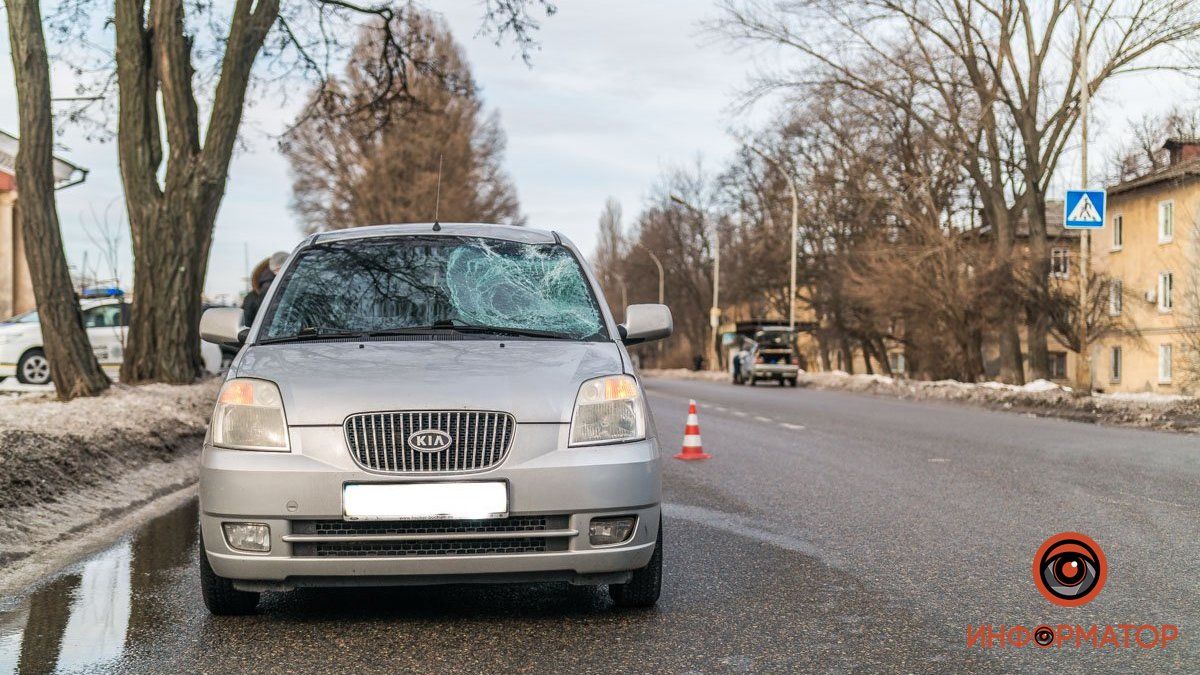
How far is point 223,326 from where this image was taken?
6.04 m

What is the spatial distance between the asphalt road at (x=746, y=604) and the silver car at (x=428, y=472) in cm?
27

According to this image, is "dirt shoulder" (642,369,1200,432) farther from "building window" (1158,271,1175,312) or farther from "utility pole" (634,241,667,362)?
"utility pole" (634,241,667,362)

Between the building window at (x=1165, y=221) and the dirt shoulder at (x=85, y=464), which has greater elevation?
the building window at (x=1165, y=221)

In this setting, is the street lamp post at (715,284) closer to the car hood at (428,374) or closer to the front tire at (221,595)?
the car hood at (428,374)

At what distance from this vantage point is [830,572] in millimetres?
6094

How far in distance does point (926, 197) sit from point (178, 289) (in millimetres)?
24506

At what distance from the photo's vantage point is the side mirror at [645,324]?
20.0 feet

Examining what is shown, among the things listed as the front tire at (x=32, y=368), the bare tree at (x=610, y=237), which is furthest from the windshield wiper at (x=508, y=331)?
the bare tree at (x=610, y=237)

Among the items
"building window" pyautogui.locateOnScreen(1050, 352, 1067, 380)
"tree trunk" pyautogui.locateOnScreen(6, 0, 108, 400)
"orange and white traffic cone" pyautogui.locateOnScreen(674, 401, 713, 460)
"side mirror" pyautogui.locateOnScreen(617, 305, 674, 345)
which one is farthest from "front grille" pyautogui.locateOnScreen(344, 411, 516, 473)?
"building window" pyautogui.locateOnScreen(1050, 352, 1067, 380)

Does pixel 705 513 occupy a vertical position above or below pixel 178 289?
below

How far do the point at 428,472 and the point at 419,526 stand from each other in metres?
0.20

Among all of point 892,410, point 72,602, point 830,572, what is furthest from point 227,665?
point 892,410

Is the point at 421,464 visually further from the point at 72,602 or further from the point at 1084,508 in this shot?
the point at 1084,508
